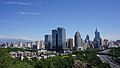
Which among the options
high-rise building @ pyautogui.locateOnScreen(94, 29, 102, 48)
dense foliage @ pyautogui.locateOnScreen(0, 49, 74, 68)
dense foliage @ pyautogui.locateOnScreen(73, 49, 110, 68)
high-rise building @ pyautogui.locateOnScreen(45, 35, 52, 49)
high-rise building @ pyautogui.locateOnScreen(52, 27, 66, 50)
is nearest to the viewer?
dense foliage @ pyautogui.locateOnScreen(0, 49, 74, 68)

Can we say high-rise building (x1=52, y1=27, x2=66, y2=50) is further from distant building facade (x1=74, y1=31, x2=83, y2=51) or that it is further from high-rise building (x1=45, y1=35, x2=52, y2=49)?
distant building facade (x1=74, y1=31, x2=83, y2=51)

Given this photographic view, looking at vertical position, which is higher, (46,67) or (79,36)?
(79,36)

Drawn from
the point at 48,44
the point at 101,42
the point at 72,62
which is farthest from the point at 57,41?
the point at 72,62

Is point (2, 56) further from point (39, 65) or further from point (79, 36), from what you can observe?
point (79, 36)

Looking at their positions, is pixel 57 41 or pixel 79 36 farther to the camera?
pixel 79 36

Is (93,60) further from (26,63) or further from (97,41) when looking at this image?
(97,41)

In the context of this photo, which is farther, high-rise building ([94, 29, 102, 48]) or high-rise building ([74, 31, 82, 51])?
high-rise building ([94, 29, 102, 48])

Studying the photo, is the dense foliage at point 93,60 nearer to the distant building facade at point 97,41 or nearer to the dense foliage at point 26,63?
the dense foliage at point 26,63

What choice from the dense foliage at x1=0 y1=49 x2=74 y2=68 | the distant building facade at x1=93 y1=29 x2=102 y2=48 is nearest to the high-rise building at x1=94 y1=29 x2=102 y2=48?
the distant building facade at x1=93 y1=29 x2=102 y2=48

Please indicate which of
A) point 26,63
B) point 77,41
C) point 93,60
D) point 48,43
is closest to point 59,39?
point 48,43

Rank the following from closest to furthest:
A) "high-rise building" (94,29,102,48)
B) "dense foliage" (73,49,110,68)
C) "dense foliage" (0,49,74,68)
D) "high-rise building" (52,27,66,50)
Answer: "dense foliage" (0,49,74,68) → "dense foliage" (73,49,110,68) → "high-rise building" (52,27,66,50) → "high-rise building" (94,29,102,48)
